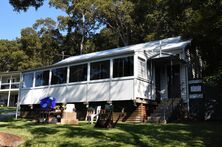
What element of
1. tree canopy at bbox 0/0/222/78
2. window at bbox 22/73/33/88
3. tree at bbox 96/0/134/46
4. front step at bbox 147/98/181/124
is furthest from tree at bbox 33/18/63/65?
front step at bbox 147/98/181/124

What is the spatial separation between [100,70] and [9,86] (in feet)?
97.3

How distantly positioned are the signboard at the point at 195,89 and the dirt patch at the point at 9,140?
1046cm

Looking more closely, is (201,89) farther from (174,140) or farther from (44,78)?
(44,78)

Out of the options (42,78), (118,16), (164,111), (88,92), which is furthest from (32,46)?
(164,111)

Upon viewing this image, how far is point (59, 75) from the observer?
2025 cm

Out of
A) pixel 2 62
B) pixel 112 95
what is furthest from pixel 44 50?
pixel 112 95

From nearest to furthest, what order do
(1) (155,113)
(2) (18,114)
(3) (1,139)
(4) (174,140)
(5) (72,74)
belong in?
(3) (1,139)
(4) (174,140)
(1) (155,113)
(5) (72,74)
(2) (18,114)

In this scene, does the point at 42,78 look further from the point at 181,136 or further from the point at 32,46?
the point at 32,46

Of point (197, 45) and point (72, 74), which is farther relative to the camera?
point (72, 74)

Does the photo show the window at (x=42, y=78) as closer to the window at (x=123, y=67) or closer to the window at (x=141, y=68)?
the window at (x=123, y=67)

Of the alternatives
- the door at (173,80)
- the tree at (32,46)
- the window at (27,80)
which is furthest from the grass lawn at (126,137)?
the tree at (32,46)

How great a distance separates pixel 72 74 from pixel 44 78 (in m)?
2.91

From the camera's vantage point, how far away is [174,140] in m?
9.38

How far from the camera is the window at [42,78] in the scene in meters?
21.1
